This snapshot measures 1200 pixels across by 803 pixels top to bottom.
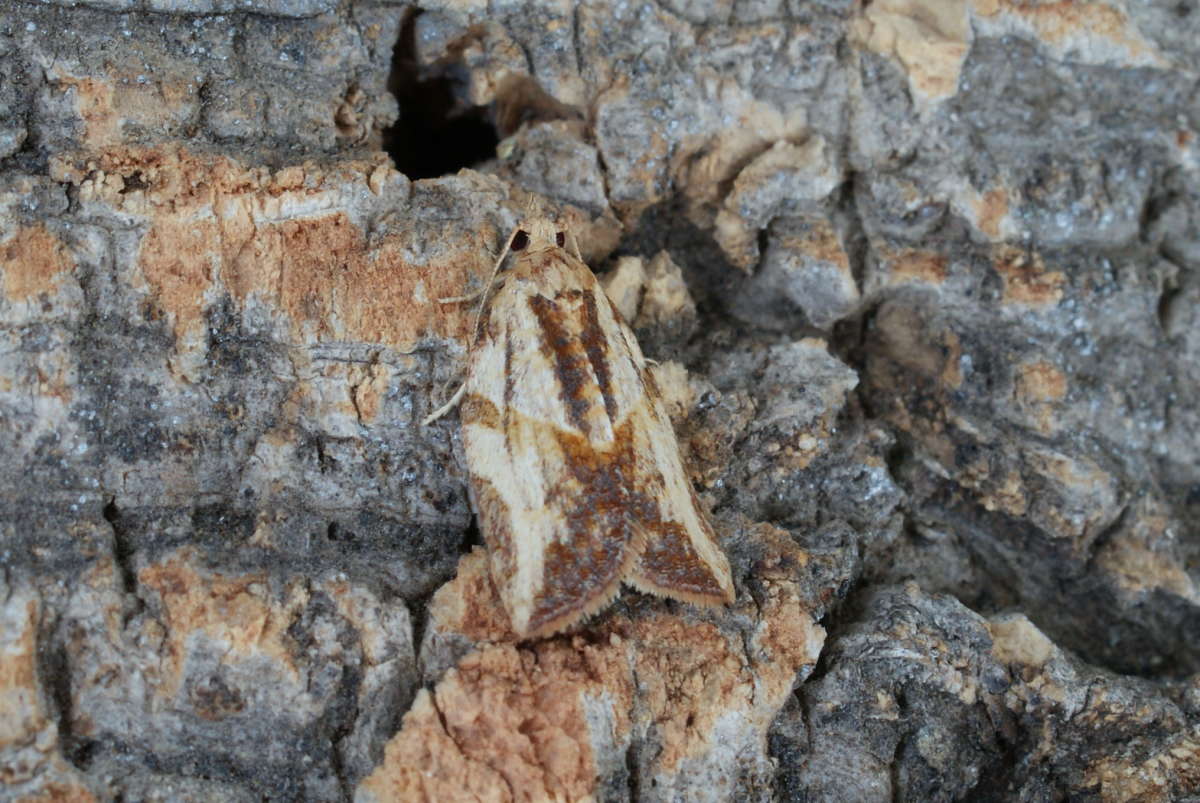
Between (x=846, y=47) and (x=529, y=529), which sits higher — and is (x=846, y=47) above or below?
above

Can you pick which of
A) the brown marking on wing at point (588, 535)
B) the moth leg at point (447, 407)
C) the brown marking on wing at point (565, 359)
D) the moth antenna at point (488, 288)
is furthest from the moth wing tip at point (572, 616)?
the moth antenna at point (488, 288)

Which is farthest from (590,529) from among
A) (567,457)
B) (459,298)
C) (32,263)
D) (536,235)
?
(32,263)

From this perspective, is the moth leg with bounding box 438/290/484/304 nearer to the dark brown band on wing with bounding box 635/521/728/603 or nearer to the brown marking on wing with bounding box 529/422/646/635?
the brown marking on wing with bounding box 529/422/646/635

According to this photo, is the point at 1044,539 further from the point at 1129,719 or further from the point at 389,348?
the point at 389,348

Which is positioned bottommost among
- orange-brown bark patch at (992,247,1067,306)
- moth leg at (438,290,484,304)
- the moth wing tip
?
the moth wing tip

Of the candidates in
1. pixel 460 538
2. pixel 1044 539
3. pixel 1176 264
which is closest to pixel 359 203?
pixel 460 538

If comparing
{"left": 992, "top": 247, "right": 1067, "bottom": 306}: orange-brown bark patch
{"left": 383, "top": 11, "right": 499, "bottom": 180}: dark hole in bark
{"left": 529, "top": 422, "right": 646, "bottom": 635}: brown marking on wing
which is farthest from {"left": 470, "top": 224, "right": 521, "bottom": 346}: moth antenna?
{"left": 992, "top": 247, "right": 1067, "bottom": 306}: orange-brown bark patch

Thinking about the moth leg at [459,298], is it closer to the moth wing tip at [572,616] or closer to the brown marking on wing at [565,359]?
the brown marking on wing at [565,359]
